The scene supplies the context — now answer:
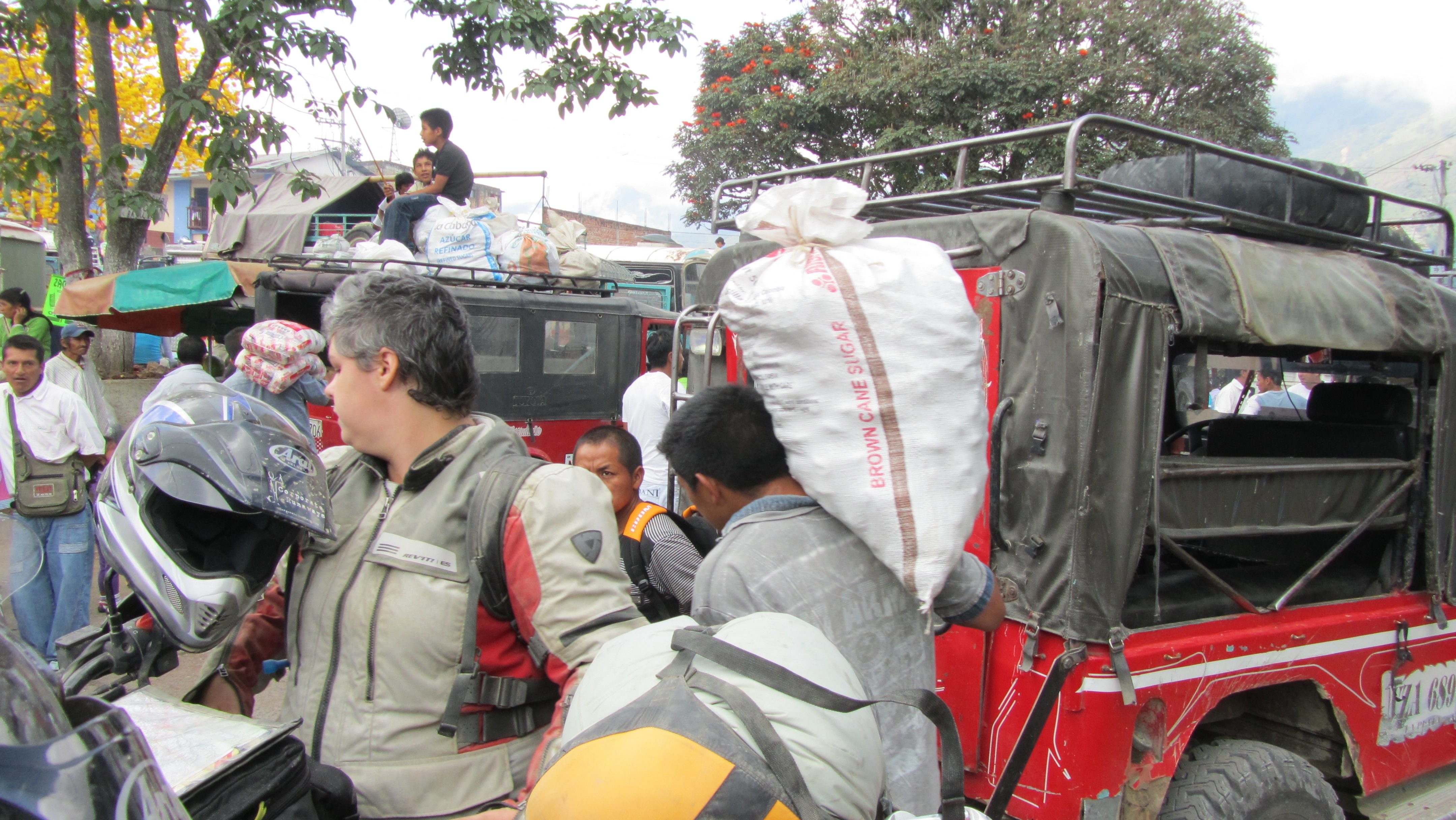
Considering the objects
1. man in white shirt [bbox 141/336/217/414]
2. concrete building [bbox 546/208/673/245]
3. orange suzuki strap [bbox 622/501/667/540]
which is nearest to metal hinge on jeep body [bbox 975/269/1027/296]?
orange suzuki strap [bbox 622/501/667/540]

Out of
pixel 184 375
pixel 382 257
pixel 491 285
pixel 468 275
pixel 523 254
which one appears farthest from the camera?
pixel 523 254

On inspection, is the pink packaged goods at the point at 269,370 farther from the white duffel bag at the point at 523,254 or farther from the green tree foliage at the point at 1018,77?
the green tree foliage at the point at 1018,77

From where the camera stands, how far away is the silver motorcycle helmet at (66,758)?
2.47 feet

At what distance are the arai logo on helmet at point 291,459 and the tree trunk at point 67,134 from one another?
5252 millimetres

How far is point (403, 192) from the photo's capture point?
8.67 metres

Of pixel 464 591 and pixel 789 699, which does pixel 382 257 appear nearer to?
pixel 464 591

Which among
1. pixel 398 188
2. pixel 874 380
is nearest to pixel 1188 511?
pixel 874 380

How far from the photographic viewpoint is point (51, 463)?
496 centimetres

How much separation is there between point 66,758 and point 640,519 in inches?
91.1

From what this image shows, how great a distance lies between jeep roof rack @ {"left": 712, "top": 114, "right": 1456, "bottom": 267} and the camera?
7.91 ft

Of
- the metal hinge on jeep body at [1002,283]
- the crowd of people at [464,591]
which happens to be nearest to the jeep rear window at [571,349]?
the metal hinge on jeep body at [1002,283]

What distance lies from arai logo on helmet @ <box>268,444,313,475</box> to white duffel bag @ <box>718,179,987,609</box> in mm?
909

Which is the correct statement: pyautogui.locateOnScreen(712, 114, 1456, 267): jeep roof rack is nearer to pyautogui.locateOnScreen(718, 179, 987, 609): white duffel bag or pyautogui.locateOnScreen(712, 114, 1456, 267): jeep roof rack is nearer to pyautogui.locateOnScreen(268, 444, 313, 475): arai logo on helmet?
→ pyautogui.locateOnScreen(718, 179, 987, 609): white duffel bag

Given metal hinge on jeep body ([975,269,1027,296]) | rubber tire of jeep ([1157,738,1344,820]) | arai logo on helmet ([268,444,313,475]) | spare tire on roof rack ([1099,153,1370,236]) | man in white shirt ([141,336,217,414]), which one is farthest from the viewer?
spare tire on roof rack ([1099,153,1370,236])
